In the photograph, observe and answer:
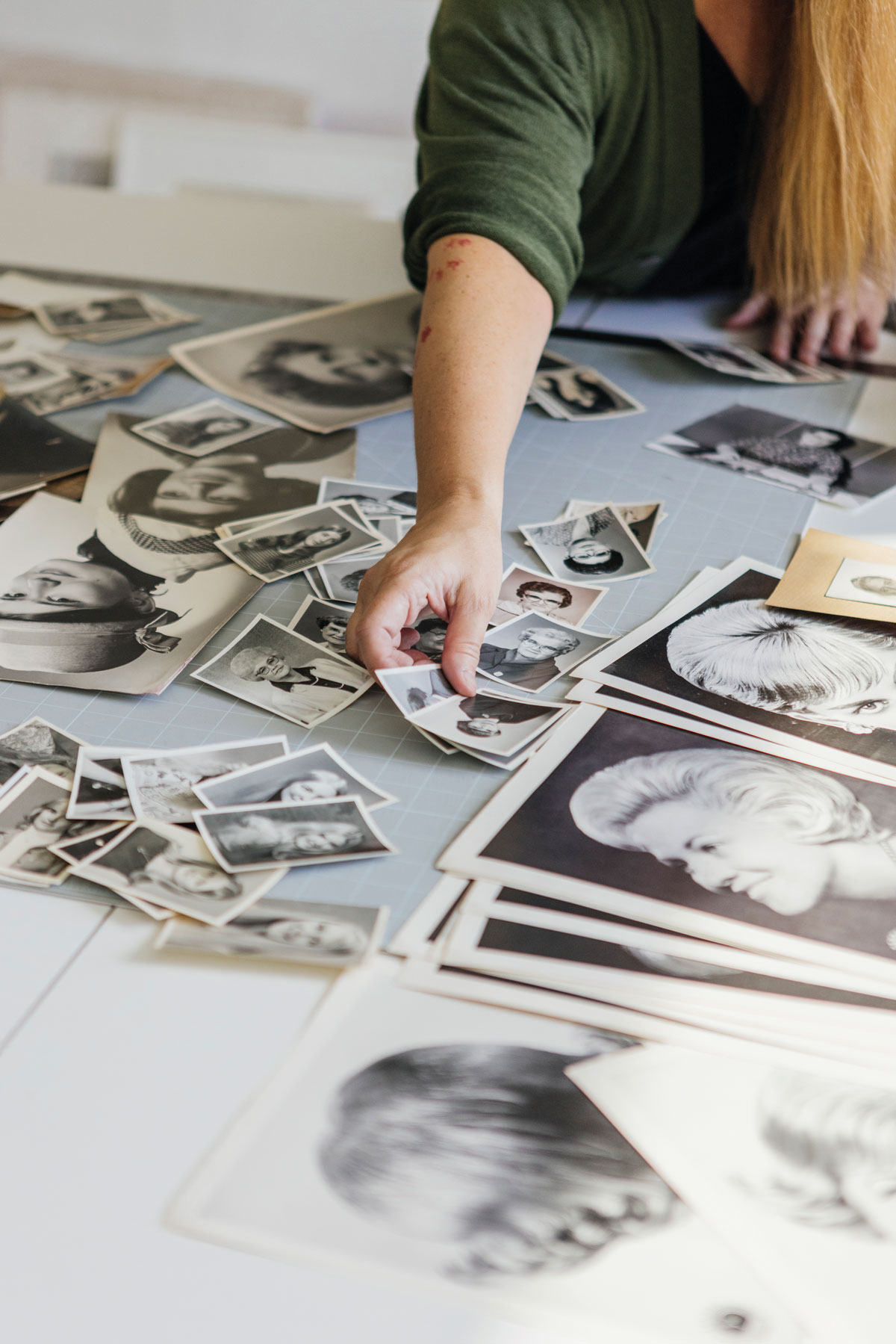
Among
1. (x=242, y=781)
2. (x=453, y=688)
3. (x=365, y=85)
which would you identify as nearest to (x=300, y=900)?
(x=242, y=781)

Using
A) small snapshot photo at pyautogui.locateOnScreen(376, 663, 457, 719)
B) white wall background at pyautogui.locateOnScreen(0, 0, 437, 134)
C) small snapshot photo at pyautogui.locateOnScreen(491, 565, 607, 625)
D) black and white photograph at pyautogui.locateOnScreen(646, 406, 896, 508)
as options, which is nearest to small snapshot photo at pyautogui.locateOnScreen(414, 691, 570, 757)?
small snapshot photo at pyautogui.locateOnScreen(376, 663, 457, 719)

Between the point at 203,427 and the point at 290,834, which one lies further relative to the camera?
the point at 203,427

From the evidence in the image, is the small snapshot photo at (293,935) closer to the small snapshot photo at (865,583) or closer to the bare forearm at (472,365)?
the bare forearm at (472,365)

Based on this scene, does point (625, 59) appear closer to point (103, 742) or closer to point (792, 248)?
point (792, 248)

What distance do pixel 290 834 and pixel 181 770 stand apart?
10 cm

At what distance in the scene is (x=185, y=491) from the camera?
103 cm

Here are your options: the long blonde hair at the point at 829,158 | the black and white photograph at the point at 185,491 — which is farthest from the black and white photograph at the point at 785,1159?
the long blonde hair at the point at 829,158

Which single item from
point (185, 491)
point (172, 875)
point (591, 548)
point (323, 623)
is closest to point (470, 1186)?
point (172, 875)

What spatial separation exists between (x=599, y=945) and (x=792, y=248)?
0.95 meters

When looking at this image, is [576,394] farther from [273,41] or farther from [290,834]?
[273,41]

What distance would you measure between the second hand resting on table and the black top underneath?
0.36m

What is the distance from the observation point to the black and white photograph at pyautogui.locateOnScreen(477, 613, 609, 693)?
79 centimetres

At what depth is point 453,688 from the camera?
77 cm

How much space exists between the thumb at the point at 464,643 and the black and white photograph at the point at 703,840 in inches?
3.1
